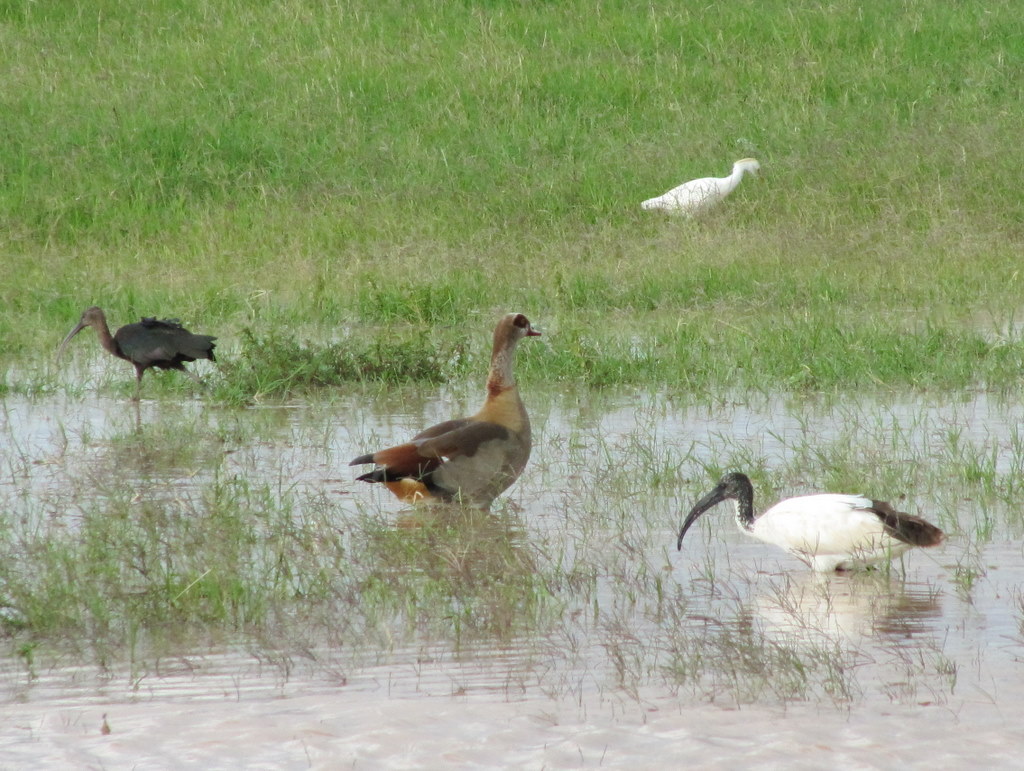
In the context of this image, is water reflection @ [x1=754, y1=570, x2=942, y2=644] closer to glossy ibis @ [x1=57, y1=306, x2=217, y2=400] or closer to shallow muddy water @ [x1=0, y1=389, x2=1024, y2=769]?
shallow muddy water @ [x1=0, y1=389, x2=1024, y2=769]

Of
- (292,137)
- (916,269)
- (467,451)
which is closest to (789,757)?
(467,451)

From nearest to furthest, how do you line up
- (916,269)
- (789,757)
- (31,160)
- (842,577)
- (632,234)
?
(789,757), (842,577), (916,269), (632,234), (31,160)

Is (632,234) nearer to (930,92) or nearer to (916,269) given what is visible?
(916,269)

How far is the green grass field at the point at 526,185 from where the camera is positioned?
408 inches

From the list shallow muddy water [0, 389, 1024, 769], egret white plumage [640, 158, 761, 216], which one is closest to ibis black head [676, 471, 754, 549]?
shallow muddy water [0, 389, 1024, 769]

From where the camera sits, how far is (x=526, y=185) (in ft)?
50.6

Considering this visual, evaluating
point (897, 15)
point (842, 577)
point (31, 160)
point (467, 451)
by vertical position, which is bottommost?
point (842, 577)

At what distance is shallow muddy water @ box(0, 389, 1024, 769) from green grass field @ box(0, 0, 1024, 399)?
212 cm

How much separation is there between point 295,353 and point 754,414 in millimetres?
2745

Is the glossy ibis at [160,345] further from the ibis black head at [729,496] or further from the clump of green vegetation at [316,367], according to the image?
the ibis black head at [729,496]

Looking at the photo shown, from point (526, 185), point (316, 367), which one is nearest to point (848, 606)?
point (316, 367)

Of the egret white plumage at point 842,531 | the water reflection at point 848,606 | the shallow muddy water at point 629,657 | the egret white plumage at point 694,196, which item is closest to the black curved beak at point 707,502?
the shallow muddy water at point 629,657

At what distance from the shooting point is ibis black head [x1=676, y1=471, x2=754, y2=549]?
578cm

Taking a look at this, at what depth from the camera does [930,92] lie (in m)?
17.1
